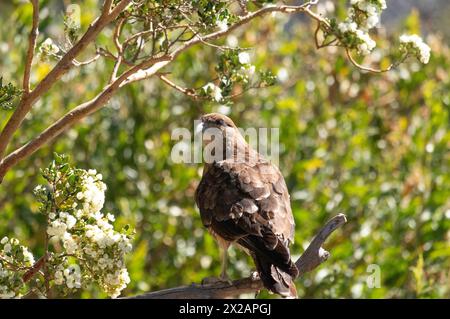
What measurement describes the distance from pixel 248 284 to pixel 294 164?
2456 mm

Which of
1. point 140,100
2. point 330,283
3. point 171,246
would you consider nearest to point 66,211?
point 330,283

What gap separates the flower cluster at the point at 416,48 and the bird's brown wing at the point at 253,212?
1000 millimetres

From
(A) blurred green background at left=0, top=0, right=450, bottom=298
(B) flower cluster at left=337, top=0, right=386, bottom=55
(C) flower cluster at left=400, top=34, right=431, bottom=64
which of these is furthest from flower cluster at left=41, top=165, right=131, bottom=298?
(A) blurred green background at left=0, top=0, right=450, bottom=298

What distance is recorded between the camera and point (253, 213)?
13.6 ft

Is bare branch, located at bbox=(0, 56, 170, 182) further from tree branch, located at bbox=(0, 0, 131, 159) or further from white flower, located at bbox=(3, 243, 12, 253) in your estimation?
white flower, located at bbox=(3, 243, 12, 253)

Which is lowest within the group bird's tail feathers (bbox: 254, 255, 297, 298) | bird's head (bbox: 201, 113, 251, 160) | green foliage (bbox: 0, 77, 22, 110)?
bird's tail feathers (bbox: 254, 255, 297, 298)

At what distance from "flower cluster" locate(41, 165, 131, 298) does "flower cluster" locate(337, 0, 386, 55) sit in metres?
1.34

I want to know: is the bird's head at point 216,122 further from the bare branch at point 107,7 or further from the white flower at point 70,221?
the white flower at point 70,221

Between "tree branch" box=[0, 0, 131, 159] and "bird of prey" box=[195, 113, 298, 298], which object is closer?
"tree branch" box=[0, 0, 131, 159]

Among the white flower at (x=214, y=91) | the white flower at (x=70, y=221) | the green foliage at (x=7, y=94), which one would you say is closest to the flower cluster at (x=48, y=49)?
the green foliage at (x=7, y=94)

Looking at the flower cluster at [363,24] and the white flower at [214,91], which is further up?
the flower cluster at [363,24]

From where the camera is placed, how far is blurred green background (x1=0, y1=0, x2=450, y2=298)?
619cm

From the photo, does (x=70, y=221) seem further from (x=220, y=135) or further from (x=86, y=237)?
(x=220, y=135)

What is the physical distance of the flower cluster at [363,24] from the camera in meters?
3.81
